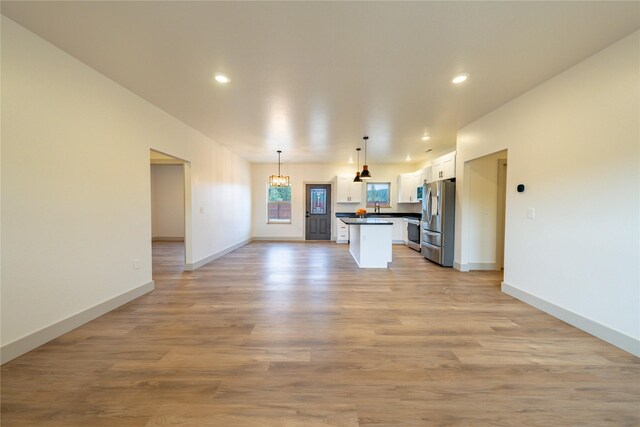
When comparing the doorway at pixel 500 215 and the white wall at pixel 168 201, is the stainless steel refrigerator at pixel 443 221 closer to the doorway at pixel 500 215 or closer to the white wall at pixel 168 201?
the doorway at pixel 500 215

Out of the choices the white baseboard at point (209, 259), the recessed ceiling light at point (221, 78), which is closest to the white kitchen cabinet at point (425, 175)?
the recessed ceiling light at point (221, 78)

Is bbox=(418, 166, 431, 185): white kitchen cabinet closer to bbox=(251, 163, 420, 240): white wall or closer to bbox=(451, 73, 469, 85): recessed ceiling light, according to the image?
bbox=(251, 163, 420, 240): white wall

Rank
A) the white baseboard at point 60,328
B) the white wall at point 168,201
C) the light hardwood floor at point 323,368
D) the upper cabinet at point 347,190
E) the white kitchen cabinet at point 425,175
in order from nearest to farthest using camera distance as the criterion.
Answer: the light hardwood floor at point 323,368 → the white baseboard at point 60,328 → the white kitchen cabinet at point 425,175 → the upper cabinet at point 347,190 → the white wall at point 168,201

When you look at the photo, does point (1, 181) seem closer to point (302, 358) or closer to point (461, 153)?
point (302, 358)

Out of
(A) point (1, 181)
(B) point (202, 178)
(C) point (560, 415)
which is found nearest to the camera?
(C) point (560, 415)

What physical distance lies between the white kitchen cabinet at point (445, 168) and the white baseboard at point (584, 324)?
264 cm

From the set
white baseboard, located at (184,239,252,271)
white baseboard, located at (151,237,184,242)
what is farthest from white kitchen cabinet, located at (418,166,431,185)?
white baseboard, located at (151,237,184,242)

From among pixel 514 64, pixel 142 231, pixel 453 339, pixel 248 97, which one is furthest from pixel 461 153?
pixel 142 231

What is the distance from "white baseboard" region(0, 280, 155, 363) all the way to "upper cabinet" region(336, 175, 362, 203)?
6.10 m

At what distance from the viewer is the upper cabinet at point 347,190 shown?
8.14 meters

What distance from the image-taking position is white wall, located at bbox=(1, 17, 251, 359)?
196 centimetres

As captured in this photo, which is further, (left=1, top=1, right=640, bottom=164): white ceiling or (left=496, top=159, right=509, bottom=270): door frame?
(left=496, top=159, right=509, bottom=270): door frame

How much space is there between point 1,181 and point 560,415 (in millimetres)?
4264

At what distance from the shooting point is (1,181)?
1.88 m
